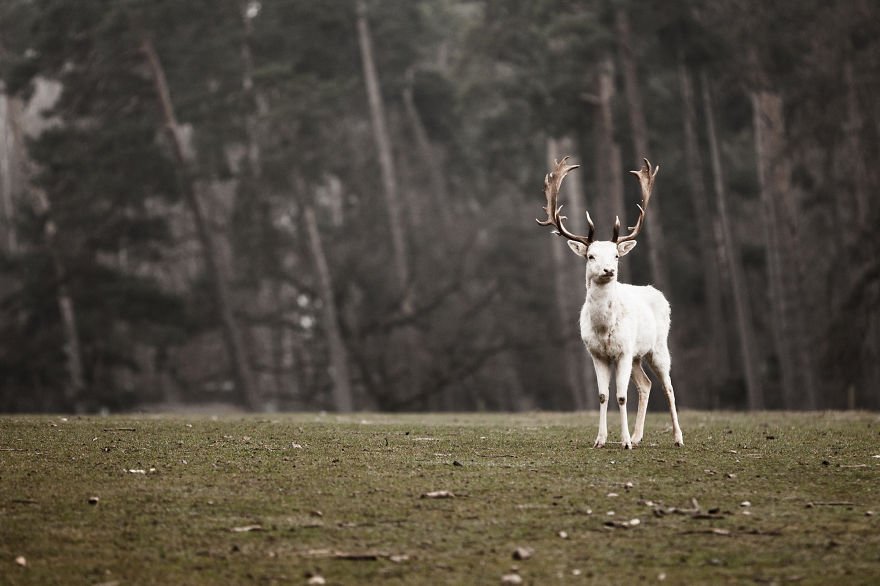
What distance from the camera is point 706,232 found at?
4762cm

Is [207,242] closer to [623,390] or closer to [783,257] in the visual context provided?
[783,257]

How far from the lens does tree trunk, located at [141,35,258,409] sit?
47406 mm

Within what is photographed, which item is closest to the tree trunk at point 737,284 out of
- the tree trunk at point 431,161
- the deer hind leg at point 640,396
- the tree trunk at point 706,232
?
the tree trunk at point 706,232

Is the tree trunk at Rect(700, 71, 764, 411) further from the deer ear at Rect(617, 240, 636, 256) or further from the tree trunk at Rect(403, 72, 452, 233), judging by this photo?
the deer ear at Rect(617, 240, 636, 256)

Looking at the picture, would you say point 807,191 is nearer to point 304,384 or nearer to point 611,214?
point 611,214

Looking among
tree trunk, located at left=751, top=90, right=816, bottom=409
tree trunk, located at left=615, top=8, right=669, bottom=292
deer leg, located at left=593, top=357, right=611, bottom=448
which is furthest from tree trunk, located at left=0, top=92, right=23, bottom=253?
deer leg, located at left=593, top=357, right=611, bottom=448

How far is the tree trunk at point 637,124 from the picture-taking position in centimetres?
4306

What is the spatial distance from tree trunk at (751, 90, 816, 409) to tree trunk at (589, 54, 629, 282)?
4.47 m

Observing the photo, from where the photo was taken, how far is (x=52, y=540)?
9.89m

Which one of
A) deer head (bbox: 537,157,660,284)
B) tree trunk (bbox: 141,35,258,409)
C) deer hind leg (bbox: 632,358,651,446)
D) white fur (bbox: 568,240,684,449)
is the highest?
tree trunk (bbox: 141,35,258,409)

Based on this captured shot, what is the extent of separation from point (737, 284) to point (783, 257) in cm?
338

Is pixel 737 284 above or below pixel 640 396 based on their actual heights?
above

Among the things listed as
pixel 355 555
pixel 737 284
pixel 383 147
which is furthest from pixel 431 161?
pixel 355 555

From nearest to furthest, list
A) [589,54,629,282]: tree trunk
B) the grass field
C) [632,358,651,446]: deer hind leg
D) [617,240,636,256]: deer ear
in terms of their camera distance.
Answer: the grass field, [617,240,636,256]: deer ear, [632,358,651,446]: deer hind leg, [589,54,629,282]: tree trunk
